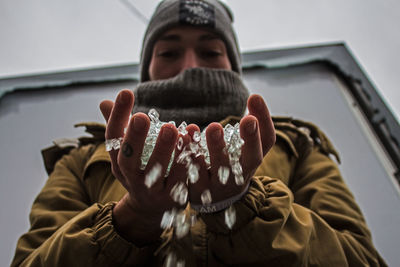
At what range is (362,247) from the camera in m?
0.37

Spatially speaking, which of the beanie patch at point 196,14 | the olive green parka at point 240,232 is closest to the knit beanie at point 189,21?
the beanie patch at point 196,14

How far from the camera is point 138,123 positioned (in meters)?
0.23

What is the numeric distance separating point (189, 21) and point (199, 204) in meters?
0.52

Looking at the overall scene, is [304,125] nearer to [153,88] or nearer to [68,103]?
[153,88]

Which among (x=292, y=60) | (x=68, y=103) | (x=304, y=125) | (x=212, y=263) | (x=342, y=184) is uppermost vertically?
(x=292, y=60)

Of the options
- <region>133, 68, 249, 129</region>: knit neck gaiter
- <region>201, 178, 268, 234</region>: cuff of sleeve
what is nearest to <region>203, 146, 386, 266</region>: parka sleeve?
<region>201, 178, 268, 234</region>: cuff of sleeve

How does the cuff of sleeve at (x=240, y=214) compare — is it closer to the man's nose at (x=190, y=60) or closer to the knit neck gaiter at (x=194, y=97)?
the knit neck gaiter at (x=194, y=97)

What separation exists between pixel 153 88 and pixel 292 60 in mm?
939

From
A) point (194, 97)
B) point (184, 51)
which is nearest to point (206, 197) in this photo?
point (194, 97)

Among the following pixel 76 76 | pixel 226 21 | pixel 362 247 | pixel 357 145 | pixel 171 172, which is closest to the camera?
pixel 171 172

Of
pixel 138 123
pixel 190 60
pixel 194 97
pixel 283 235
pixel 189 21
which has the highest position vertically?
pixel 189 21

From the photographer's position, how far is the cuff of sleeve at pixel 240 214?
0.28m

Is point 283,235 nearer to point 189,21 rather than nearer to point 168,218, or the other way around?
point 168,218

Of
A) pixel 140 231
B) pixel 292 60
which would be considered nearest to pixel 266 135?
pixel 140 231
